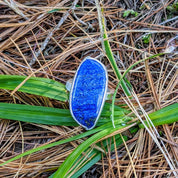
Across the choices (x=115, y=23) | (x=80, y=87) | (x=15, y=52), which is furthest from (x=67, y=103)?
(x=115, y=23)

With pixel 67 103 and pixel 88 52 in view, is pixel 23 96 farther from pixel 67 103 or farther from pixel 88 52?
pixel 88 52

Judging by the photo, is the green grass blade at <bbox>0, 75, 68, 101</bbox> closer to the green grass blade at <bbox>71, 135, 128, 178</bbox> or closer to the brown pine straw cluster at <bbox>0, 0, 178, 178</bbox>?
the brown pine straw cluster at <bbox>0, 0, 178, 178</bbox>

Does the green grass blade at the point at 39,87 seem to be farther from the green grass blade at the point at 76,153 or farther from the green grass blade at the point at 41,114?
the green grass blade at the point at 76,153

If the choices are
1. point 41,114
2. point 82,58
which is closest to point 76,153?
point 41,114

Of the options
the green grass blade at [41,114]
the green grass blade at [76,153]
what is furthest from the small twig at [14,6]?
the green grass blade at [76,153]

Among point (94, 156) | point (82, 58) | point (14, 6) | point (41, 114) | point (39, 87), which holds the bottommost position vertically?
point (94, 156)

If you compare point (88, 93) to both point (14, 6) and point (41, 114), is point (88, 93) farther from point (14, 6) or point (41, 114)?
point (14, 6)

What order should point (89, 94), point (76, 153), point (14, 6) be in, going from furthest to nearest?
point (14, 6) → point (89, 94) → point (76, 153)
